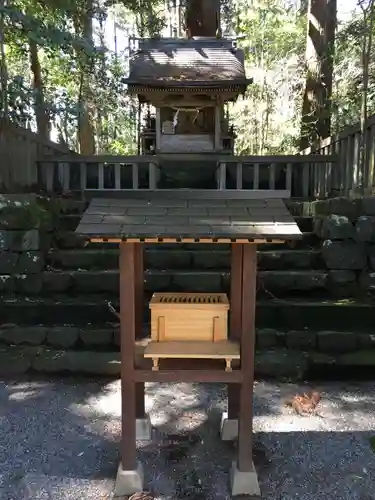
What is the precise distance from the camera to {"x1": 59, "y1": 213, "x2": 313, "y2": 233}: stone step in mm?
5344

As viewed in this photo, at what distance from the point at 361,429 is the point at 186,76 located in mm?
7767

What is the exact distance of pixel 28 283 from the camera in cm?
452

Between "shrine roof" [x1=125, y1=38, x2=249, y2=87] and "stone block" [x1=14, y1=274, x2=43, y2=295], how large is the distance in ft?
18.5

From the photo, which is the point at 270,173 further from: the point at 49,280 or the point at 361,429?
the point at 361,429

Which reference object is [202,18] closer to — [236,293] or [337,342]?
[337,342]

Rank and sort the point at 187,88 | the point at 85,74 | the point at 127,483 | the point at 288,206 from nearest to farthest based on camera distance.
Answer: the point at 127,483 → the point at 288,206 → the point at 187,88 → the point at 85,74

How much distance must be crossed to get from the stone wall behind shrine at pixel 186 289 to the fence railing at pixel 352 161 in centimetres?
50

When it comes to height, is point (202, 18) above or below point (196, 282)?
above

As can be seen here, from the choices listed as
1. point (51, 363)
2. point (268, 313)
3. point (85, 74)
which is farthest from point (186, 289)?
point (85, 74)

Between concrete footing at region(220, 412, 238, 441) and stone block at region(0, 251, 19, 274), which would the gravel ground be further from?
stone block at region(0, 251, 19, 274)

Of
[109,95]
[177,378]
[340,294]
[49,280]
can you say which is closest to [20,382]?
[49,280]

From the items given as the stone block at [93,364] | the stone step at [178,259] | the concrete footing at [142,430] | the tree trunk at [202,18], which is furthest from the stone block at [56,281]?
the tree trunk at [202,18]

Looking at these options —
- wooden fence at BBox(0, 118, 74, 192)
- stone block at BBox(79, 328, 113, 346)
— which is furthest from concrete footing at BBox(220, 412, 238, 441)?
wooden fence at BBox(0, 118, 74, 192)

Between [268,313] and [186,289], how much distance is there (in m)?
0.88
